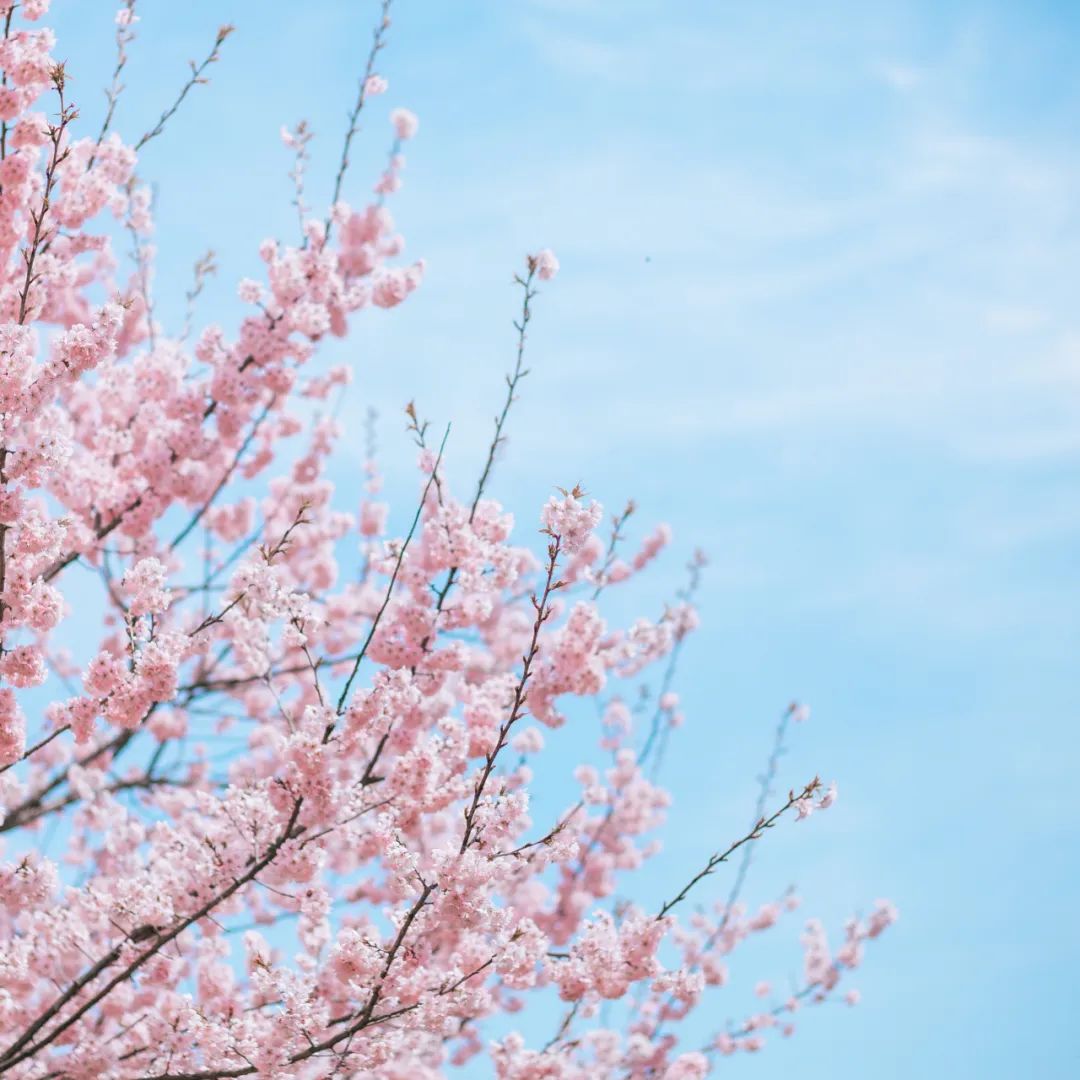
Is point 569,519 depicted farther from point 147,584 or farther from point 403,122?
point 403,122

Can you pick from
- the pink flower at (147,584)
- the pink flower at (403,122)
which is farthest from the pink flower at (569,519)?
the pink flower at (403,122)

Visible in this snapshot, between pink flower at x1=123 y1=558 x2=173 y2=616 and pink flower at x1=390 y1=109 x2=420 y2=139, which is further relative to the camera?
pink flower at x1=390 y1=109 x2=420 y2=139

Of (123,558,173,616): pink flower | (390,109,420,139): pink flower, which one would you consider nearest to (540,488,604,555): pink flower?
(123,558,173,616): pink flower

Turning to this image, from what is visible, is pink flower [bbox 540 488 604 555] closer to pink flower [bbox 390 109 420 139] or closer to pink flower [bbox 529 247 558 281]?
pink flower [bbox 529 247 558 281]

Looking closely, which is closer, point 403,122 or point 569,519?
point 569,519

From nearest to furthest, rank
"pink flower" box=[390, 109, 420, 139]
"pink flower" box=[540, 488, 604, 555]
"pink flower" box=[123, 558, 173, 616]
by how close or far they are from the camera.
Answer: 1. "pink flower" box=[540, 488, 604, 555]
2. "pink flower" box=[123, 558, 173, 616]
3. "pink flower" box=[390, 109, 420, 139]

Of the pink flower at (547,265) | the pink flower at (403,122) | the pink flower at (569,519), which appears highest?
the pink flower at (403,122)

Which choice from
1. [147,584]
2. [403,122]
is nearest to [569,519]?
[147,584]

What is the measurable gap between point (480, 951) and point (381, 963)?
4.15ft

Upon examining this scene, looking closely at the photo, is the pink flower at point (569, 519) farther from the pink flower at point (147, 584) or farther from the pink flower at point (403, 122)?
the pink flower at point (403, 122)

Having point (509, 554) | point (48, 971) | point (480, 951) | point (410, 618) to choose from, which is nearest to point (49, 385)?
point (410, 618)

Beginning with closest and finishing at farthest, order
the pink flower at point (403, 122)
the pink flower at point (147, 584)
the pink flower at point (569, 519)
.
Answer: the pink flower at point (569, 519)
the pink flower at point (147, 584)
the pink flower at point (403, 122)

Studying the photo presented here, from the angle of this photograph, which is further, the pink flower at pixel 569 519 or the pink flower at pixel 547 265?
the pink flower at pixel 547 265

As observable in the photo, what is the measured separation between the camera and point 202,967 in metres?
6.08
